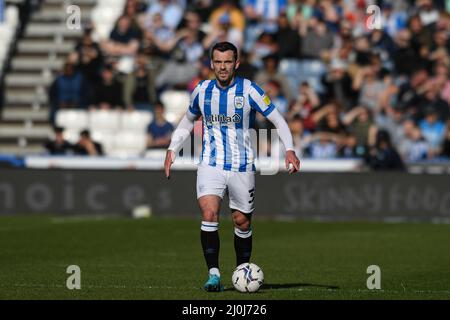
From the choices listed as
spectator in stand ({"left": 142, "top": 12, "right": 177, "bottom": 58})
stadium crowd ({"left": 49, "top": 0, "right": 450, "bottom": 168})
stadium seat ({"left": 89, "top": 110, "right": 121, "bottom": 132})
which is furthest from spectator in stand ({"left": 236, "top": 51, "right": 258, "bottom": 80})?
stadium seat ({"left": 89, "top": 110, "right": 121, "bottom": 132})

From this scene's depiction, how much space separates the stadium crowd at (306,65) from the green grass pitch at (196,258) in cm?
283

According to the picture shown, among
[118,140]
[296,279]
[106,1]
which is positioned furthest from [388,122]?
[296,279]

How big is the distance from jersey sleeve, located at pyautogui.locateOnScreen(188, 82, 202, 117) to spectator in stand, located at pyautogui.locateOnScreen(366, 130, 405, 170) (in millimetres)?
10899

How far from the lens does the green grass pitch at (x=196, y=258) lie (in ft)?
37.0

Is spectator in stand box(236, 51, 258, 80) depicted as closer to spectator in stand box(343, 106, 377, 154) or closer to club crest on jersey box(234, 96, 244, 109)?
spectator in stand box(343, 106, 377, 154)

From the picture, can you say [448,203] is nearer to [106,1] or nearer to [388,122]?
[388,122]

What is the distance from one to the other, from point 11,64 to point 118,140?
13.4 feet

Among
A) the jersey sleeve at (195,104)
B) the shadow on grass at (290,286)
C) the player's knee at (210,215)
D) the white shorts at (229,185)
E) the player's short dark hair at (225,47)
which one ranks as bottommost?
the shadow on grass at (290,286)

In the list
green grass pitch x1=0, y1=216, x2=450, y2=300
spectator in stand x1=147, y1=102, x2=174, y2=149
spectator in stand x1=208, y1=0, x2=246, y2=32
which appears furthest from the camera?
spectator in stand x1=208, y1=0, x2=246, y2=32

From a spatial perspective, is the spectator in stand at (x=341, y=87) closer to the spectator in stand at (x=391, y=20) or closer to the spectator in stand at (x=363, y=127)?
the spectator in stand at (x=363, y=127)

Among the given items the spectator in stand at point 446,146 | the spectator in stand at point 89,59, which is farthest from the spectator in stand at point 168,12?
the spectator in stand at point 446,146

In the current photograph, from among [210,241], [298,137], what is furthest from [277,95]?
[210,241]

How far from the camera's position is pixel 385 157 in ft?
73.3

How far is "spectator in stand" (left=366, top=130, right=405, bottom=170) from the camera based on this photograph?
72.9 feet
